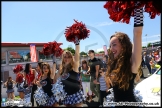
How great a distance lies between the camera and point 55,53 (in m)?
4.51

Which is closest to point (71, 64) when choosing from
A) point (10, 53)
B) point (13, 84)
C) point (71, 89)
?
point (71, 89)

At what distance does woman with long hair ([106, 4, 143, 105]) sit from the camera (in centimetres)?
173

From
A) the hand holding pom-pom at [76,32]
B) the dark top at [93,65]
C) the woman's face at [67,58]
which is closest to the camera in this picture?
the hand holding pom-pom at [76,32]

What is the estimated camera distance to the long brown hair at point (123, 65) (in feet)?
5.97

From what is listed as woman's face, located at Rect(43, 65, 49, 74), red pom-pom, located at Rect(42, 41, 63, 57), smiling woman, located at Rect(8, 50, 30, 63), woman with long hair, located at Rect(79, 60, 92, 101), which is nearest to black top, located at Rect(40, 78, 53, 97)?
woman's face, located at Rect(43, 65, 49, 74)

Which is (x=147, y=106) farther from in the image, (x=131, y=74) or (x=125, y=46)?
(x=125, y=46)

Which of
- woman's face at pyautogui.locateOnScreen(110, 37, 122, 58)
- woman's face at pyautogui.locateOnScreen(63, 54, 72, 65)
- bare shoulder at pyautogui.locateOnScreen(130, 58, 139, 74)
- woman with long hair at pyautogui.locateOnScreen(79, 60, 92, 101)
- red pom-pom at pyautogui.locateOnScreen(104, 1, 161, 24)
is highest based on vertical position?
red pom-pom at pyautogui.locateOnScreen(104, 1, 161, 24)

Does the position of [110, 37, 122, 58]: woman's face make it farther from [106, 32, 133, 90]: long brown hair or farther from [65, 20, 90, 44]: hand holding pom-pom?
[65, 20, 90, 44]: hand holding pom-pom

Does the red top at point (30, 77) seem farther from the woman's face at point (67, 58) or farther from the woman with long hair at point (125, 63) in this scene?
the woman with long hair at point (125, 63)

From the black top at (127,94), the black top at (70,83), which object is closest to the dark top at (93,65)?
the black top at (70,83)

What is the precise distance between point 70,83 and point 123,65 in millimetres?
1625

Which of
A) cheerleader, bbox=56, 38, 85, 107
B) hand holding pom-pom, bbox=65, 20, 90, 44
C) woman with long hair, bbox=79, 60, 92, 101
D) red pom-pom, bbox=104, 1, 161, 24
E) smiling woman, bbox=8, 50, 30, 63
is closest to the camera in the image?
red pom-pom, bbox=104, 1, 161, 24

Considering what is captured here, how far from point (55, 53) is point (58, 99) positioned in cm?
134

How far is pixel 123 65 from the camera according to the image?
6.10 ft
